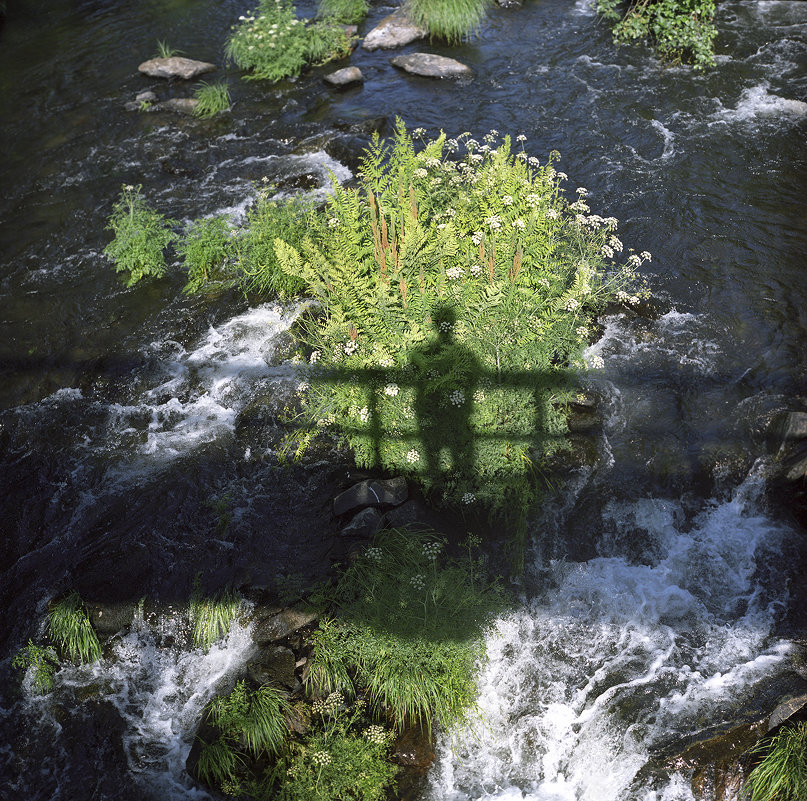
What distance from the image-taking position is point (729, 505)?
6.20 meters

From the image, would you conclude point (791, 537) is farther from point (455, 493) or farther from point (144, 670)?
point (144, 670)

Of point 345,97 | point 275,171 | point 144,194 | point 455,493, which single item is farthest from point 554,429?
point 345,97

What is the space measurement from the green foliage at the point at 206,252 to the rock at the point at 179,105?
5207mm

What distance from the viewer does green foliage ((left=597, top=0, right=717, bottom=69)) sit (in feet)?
40.3

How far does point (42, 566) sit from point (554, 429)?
521 centimetres

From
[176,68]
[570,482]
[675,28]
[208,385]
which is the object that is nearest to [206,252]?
[208,385]

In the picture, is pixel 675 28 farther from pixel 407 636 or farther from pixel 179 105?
pixel 407 636

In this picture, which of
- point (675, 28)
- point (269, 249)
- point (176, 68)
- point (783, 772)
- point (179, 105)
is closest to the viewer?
point (783, 772)

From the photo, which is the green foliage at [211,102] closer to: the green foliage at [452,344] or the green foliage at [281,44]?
the green foliage at [281,44]

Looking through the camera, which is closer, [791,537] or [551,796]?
[551,796]

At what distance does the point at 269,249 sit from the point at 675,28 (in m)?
9.72

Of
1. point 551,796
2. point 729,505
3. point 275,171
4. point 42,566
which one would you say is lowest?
point 551,796

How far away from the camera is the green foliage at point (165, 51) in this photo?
48.6 feet

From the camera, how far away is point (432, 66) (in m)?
13.5
